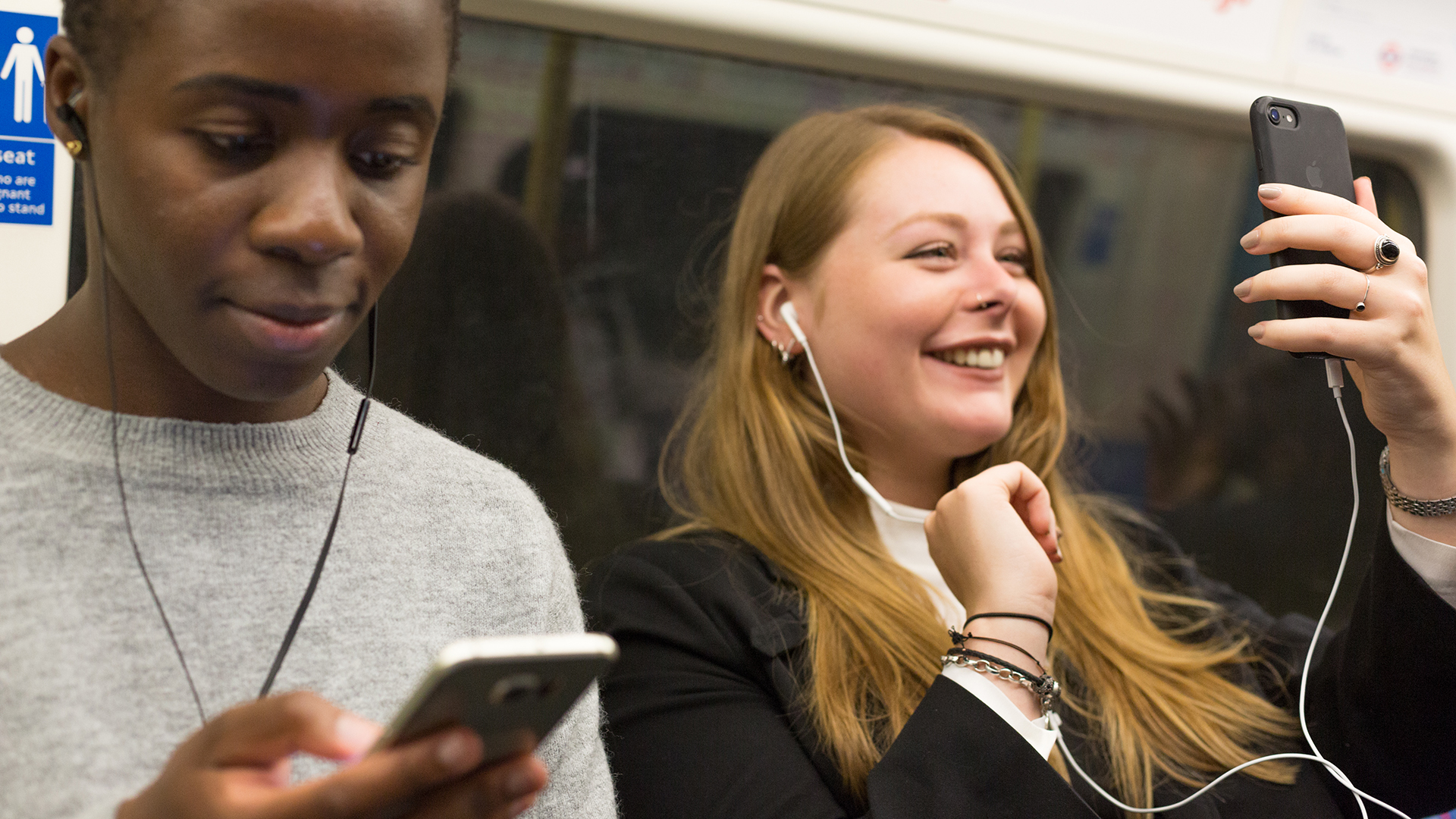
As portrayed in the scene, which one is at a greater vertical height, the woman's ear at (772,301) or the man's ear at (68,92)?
the man's ear at (68,92)

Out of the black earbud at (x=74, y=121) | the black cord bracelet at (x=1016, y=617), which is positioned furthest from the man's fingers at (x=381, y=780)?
the black cord bracelet at (x=1016, y=617)

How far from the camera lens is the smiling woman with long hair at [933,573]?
1.08m

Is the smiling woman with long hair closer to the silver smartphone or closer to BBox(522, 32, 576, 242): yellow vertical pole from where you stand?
BBox(522, 32, 576, 242): yellow vertical pole

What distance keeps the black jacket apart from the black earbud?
2.40 ft

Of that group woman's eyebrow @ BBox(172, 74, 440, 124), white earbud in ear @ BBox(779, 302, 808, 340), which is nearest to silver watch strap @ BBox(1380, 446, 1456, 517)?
white earbud in ear @ BBox(779, 302, 808, 340)

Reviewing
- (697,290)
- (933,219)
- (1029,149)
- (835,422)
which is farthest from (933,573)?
(1029,149)

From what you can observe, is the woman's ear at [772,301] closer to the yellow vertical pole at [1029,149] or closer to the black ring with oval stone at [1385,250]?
the yellow vertical pole at [1029,149]

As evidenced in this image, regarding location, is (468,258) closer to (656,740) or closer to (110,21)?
(656,740)

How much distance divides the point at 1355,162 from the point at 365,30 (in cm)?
171

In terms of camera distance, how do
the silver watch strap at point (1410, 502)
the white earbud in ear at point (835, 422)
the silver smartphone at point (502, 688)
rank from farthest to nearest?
the white earbud in ear at point (835, 422) < the silver watch strap at point (1410, 502) < the silver smartphone at point (502, 688)

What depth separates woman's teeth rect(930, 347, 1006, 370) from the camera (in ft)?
4.61

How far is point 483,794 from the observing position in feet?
1.79

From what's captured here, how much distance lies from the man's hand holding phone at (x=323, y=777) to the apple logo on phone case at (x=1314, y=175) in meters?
0.97

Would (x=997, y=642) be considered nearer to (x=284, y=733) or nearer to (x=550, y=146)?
(x=284, y=733)
